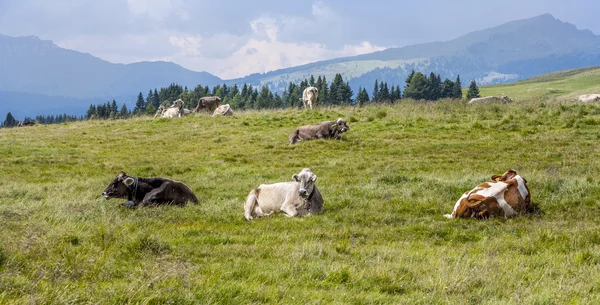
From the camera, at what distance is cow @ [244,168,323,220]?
10.9 meters

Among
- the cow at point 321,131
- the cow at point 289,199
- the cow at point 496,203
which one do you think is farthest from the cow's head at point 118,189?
the cow at point 321,131

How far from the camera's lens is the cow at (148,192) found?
39.2ft

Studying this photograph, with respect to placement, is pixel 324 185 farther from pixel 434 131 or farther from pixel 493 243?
pixel 434 131

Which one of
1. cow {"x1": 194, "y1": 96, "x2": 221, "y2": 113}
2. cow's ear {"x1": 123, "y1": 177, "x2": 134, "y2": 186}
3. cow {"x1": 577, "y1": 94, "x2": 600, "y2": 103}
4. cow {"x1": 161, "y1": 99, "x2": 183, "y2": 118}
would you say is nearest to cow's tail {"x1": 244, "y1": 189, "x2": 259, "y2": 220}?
cow's ear {"x1": 123, "y1": 177, "x2": 134, "y2": 186}

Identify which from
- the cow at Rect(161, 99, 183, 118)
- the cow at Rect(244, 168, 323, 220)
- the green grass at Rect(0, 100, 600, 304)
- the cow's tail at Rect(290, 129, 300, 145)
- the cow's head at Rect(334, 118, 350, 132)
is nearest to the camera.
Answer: the green grass at Rect(0, 100, 600, 304)

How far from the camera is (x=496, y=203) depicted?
10039 millimetres

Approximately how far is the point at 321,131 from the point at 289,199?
12009 mm

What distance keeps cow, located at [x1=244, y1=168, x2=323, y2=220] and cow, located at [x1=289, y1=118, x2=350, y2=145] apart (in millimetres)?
11155

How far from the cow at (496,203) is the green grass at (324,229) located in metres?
0.41

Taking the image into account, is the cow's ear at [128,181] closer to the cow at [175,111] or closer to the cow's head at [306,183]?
the cow's head at [306,183]

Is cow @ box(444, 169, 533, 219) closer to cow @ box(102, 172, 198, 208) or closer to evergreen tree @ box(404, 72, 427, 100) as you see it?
cow @ box(102, 172, 198, 208)

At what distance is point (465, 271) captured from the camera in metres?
6.05

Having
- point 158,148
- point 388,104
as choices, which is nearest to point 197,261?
point 158,148

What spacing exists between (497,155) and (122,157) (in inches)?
576
